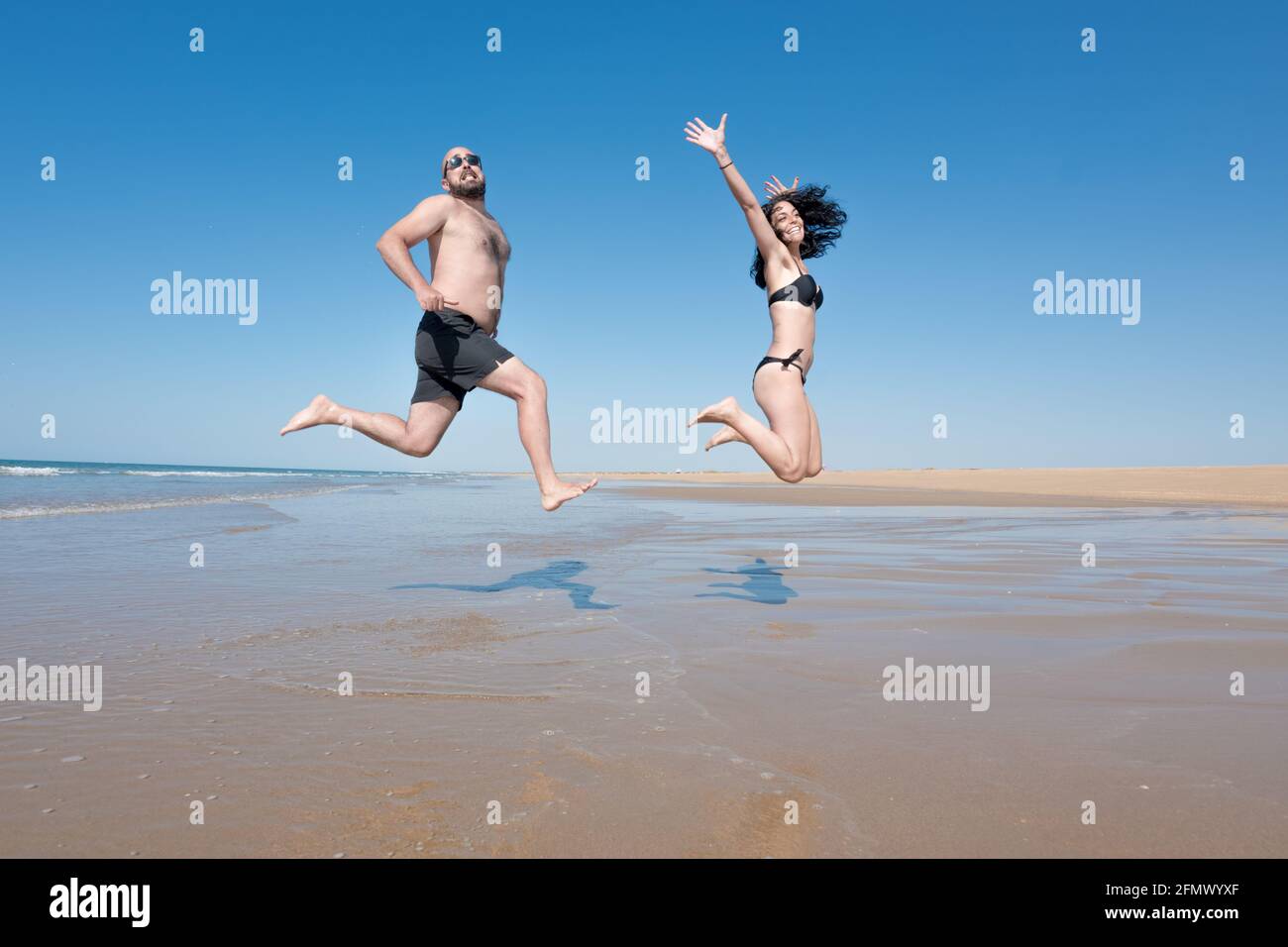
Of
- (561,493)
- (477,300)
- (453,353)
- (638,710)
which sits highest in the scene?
(477,300)

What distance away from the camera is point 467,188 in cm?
507

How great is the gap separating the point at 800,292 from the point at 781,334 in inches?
13.0

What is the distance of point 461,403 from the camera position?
5.39 metres

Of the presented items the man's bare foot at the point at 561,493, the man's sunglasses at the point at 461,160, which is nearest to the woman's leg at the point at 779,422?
the man's bare foot at the point at 561,493

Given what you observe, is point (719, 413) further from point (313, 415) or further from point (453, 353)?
point (313, 415)

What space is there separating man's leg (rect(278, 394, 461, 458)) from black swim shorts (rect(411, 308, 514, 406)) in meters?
0.10

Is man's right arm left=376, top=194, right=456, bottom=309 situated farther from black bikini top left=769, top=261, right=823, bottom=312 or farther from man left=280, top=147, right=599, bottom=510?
black bikini top left=769, top=261, right=823, bottom=312

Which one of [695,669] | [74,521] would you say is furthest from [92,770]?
[74,521]

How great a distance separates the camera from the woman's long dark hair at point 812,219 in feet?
20.2

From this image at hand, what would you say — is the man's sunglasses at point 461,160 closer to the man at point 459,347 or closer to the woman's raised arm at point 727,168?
the man at point 459,347

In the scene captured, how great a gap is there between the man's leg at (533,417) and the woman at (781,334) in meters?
1.04

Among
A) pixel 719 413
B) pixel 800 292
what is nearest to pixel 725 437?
pixel 719 413
